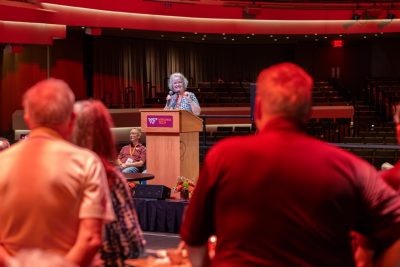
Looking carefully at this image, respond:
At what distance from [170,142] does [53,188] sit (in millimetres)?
4771

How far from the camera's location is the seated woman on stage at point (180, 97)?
7.20 meters

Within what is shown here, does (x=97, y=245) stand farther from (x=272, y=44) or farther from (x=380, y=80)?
(x=272, y=44)

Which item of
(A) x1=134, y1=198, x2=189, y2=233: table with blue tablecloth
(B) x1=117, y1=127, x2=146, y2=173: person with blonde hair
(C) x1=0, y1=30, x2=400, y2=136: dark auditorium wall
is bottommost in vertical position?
(A) x1=134, y1=198, x2=189, y2=233: table with blue tablecloth

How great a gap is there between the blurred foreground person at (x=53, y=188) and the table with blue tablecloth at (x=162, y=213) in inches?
136

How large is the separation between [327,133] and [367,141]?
2.48 m

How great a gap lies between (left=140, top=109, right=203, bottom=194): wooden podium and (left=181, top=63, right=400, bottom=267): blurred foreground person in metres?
4.93

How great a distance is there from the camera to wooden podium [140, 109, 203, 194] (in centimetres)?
690

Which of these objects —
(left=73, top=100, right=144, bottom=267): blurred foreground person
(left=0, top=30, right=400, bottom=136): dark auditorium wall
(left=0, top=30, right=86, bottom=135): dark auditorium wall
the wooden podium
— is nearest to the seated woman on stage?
the wooden podium

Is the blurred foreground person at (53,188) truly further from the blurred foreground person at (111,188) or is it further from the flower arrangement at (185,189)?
the flower arrangement at (185,189)

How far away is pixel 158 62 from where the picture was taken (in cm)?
1911

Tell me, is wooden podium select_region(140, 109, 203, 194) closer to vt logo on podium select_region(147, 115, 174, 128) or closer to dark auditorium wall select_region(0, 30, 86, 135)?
vt logo on podium select_region(147, 115, 174, 128)

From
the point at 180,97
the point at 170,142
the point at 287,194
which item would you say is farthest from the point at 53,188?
the point at 180,97

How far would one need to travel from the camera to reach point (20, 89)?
14719mm

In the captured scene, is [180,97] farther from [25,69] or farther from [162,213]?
[25,69]
